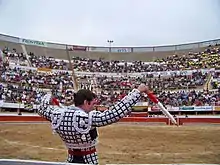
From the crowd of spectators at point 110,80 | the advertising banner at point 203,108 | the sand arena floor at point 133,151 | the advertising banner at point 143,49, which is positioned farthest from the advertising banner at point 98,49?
the sand arena floor at point 133,151

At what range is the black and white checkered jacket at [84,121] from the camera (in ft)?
8.10

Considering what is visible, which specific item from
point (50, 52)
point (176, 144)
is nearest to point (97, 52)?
point (50, 52)

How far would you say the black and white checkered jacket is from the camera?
8.10 ft

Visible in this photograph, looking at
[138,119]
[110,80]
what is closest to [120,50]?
[110,80]

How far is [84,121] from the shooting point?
257 centimetres

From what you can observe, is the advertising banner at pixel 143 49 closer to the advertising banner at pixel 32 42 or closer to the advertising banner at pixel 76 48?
the advertising banner at pixel 76 48

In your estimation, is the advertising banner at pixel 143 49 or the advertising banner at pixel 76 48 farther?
the advertising banner at pixel 76 48

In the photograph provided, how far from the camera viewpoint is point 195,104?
30.0 m

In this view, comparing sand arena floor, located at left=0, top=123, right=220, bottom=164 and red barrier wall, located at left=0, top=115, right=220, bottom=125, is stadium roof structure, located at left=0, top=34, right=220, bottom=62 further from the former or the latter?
sand arena floor, located at left=0, top=123, right=220, bottom=164

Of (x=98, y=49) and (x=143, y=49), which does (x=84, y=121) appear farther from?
(x=98, y=49)

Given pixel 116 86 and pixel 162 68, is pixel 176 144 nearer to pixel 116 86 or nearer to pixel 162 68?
pixel 116 86

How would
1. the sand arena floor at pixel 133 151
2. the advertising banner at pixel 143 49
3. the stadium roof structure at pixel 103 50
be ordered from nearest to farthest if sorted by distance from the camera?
1. the sand arena floor at pixel 133 151
2. the stadium roof structure at pixel 103 50
3. the advertising banner at pixel 143 49

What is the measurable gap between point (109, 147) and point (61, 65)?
104ft

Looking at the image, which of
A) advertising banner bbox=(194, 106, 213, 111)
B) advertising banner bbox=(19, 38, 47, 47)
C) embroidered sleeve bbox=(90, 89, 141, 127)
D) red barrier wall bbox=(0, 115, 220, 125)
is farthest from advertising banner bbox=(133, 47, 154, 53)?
embroidered sleeve bbox=(90, 89, 141, 127)
